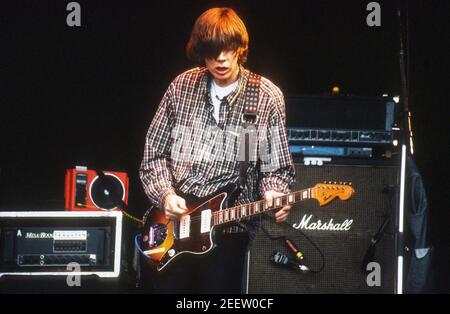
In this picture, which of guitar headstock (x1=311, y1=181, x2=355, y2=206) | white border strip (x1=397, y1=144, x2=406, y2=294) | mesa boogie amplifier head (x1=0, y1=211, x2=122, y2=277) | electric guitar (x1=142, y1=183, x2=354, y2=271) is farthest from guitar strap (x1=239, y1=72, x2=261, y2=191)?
mesa boogie amplifier head (x1=0, y1=211, x2=122, y2=277)

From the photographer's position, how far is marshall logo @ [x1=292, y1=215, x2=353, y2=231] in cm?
378

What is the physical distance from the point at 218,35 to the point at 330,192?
0.91m

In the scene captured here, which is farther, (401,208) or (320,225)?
(320,225)

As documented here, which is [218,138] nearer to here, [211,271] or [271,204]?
[271,204]

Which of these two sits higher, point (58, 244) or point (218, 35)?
point (218, 35)

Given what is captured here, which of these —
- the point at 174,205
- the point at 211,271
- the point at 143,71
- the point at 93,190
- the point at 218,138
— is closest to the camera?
the point at 211,271

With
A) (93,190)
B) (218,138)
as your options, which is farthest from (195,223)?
(93,190)

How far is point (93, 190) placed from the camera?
13.0ft

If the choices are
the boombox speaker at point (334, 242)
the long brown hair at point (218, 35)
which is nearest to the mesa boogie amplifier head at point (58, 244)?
the boombox speaker at point (334, 242)

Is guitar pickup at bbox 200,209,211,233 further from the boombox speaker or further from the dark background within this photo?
the dark background

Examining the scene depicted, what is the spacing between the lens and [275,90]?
349 cm

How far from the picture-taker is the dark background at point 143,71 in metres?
4.32

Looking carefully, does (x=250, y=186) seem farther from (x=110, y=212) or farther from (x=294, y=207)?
(x=110, y=212)
